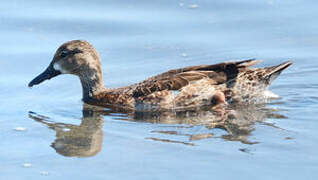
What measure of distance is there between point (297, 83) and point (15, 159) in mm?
4874

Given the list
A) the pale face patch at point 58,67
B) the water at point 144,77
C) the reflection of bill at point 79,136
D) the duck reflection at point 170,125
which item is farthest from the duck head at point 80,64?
the reflection of bill at point 79,136

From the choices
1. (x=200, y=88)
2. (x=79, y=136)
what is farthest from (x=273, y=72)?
(x=79, y=136)

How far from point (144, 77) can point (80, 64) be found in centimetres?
116

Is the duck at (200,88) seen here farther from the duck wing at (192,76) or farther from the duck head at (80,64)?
the duck head at (80,64)

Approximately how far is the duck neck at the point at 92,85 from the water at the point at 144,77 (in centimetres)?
23

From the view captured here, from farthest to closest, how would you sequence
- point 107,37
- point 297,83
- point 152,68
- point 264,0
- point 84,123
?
point 264,0 → point 107,37 → point 152,68 → point 297,83 → point 84,123

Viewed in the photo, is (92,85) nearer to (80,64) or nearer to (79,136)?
(80,64)

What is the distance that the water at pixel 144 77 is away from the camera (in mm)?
8609

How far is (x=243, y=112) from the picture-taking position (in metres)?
10.8

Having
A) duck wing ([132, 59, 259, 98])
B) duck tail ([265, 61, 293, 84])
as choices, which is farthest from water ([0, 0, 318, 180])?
duck wing ([132, 59, 259, 98])

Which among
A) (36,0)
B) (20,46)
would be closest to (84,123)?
(20,46)

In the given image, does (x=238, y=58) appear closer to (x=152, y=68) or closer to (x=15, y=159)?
(x=152, y=68)

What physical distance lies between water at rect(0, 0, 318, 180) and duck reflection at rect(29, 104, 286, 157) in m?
0.02

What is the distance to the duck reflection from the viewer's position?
944 centimetres
